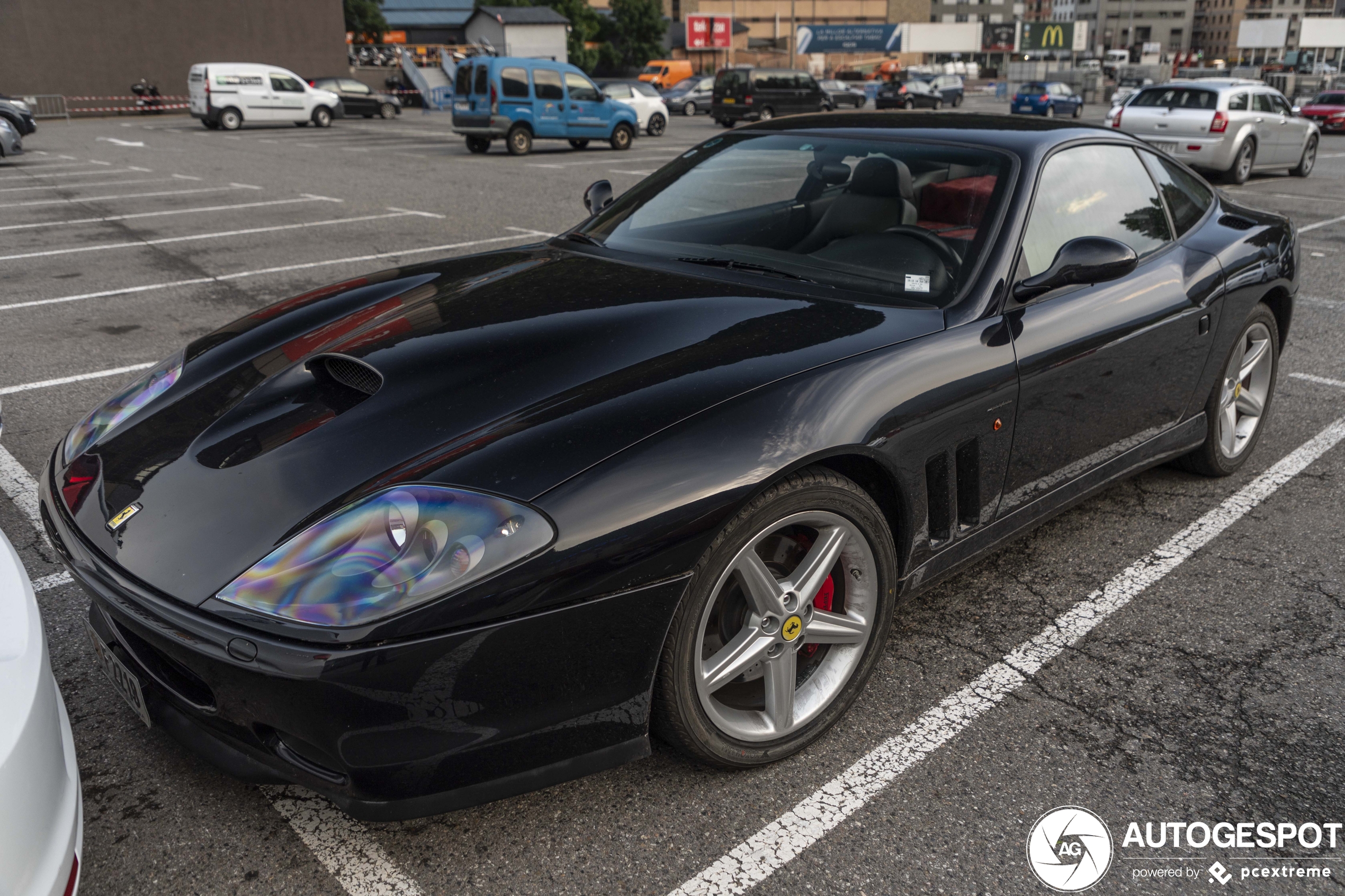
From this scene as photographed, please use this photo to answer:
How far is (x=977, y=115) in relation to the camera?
3504 mm

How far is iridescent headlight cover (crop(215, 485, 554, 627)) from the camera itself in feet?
5.99

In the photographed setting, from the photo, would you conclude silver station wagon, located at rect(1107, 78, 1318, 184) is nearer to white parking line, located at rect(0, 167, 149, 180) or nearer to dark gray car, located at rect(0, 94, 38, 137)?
white parking line, located at rect(0, 167, 149, 180)

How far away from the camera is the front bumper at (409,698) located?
181cm

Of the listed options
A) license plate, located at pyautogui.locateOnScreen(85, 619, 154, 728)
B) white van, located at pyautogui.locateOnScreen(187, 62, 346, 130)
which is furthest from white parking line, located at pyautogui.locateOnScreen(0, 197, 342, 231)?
white van, located at pyautogui.locateOnScreen(187, 62, 346, 130)

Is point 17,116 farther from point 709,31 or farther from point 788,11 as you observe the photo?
point 788,11

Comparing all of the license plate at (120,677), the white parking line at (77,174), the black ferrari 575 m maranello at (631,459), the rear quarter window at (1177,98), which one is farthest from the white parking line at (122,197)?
the rear quarter window at (1177,98)

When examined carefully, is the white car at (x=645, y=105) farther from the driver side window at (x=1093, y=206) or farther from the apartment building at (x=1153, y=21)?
the apartment building at (x=1153, y=21)

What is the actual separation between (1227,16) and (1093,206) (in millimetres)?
204956

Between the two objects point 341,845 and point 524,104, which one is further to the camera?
point 524,104

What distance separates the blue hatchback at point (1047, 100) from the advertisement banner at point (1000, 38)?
2495 inches

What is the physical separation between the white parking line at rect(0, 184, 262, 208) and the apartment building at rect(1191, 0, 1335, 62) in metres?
170

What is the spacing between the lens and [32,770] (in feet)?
5.02

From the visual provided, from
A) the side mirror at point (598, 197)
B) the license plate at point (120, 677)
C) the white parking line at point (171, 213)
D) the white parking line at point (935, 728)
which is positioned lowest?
the white parking line at point (935, 728)

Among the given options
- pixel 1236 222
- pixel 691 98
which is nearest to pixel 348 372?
pixel 1236 222
